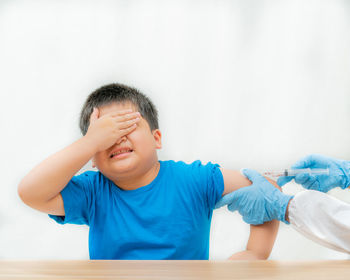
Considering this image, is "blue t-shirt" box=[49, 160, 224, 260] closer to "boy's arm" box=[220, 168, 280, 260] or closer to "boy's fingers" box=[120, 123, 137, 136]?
"boy's arm" box=[220, 168, 280, 260]

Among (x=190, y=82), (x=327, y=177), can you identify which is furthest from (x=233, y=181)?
(x=190, y=82)

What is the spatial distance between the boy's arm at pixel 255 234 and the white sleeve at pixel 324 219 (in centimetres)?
15

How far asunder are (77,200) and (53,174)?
0.14m

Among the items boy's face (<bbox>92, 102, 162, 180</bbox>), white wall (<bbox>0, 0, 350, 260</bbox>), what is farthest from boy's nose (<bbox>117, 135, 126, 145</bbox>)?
white wall (<bbox>0, 0, 350, 260</bbox>)

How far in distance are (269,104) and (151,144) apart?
27.8 inches

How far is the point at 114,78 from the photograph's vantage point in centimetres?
154

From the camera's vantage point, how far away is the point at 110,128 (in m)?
0.90

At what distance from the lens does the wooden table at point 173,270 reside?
18.7 inches

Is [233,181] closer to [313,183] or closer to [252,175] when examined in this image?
[252,175]

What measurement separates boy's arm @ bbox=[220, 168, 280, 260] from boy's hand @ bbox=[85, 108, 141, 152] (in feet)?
0.97

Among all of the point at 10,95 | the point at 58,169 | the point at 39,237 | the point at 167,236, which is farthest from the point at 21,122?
the point at 167,236

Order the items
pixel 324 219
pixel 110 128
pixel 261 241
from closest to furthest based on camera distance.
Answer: pixel 324 219 < pixel 110 128 < pixel 261 241

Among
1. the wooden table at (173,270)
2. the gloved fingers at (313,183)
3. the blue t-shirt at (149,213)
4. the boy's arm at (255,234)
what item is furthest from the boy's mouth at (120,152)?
the gloved fingers at (313,183)

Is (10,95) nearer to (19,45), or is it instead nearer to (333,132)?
(19,45)
